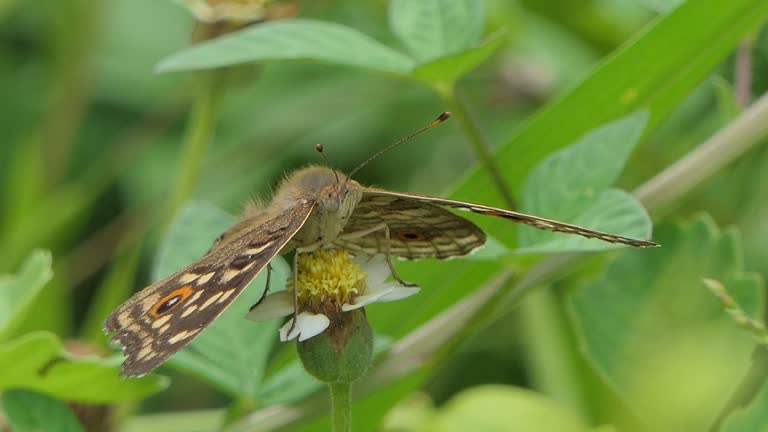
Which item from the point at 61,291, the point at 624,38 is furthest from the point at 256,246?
the point at 624,38

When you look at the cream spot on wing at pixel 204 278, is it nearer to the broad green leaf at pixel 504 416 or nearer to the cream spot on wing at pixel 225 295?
the cream spot on wing at pixel 225 295

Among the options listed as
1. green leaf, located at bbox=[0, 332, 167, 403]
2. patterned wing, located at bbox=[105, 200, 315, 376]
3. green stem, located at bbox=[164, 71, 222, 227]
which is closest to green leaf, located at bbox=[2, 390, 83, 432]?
green leaf, located at bbox=[0, 332, 167, 403]

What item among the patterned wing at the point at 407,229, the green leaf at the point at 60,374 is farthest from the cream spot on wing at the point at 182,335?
the patterned wing at the point at 407,229

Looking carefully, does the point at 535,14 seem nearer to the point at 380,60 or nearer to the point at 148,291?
the point at 380,60

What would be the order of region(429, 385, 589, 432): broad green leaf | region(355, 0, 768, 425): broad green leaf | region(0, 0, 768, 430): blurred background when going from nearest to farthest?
region(429, 385, 589, 432): broad green leaf, region(355, 0, 768, 425): broad green leaf, region(0, 0, 768, 430): blurred background

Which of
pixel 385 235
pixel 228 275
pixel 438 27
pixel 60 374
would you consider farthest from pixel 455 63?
pixel 60 374

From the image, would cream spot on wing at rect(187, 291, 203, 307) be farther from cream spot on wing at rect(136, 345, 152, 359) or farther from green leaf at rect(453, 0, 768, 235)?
green leaf at rect(453, 0, 768, 235)

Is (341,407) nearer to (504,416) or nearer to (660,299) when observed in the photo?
(504,416)
